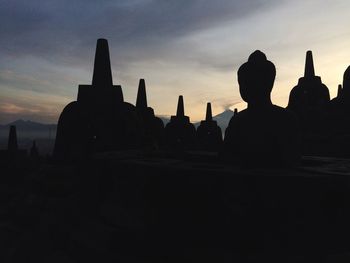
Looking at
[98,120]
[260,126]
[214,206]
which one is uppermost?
[98,120]

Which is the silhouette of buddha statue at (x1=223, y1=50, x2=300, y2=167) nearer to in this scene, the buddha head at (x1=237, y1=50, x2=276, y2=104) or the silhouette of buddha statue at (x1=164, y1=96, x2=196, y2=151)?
the buddha head at (x1=237, y1=50, x2=276, y2=104)

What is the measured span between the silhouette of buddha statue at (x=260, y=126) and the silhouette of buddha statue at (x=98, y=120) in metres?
6.02

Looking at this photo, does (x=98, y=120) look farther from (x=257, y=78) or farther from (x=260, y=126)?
(x=260, y=126)

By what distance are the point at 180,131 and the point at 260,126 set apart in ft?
47.2

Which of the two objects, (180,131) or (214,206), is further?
(180,131)

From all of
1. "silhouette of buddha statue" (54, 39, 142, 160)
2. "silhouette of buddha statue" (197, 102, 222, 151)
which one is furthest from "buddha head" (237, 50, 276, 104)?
"silhouette of buddha statue" (197, 102, 222, 151)

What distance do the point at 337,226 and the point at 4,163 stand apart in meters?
14.8

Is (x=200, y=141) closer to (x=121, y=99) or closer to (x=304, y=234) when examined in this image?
(x=121, y=99)

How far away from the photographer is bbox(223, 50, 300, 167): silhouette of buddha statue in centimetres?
450

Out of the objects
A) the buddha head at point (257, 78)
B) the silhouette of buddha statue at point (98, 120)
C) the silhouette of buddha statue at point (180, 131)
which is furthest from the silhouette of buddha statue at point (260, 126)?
the silhouette of buddha statue at point (180, 131)

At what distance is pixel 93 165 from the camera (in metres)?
5.83

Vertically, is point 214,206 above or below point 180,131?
below

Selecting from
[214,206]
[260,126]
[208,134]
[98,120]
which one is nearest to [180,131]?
[208,134]

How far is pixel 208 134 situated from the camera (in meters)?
20.5
